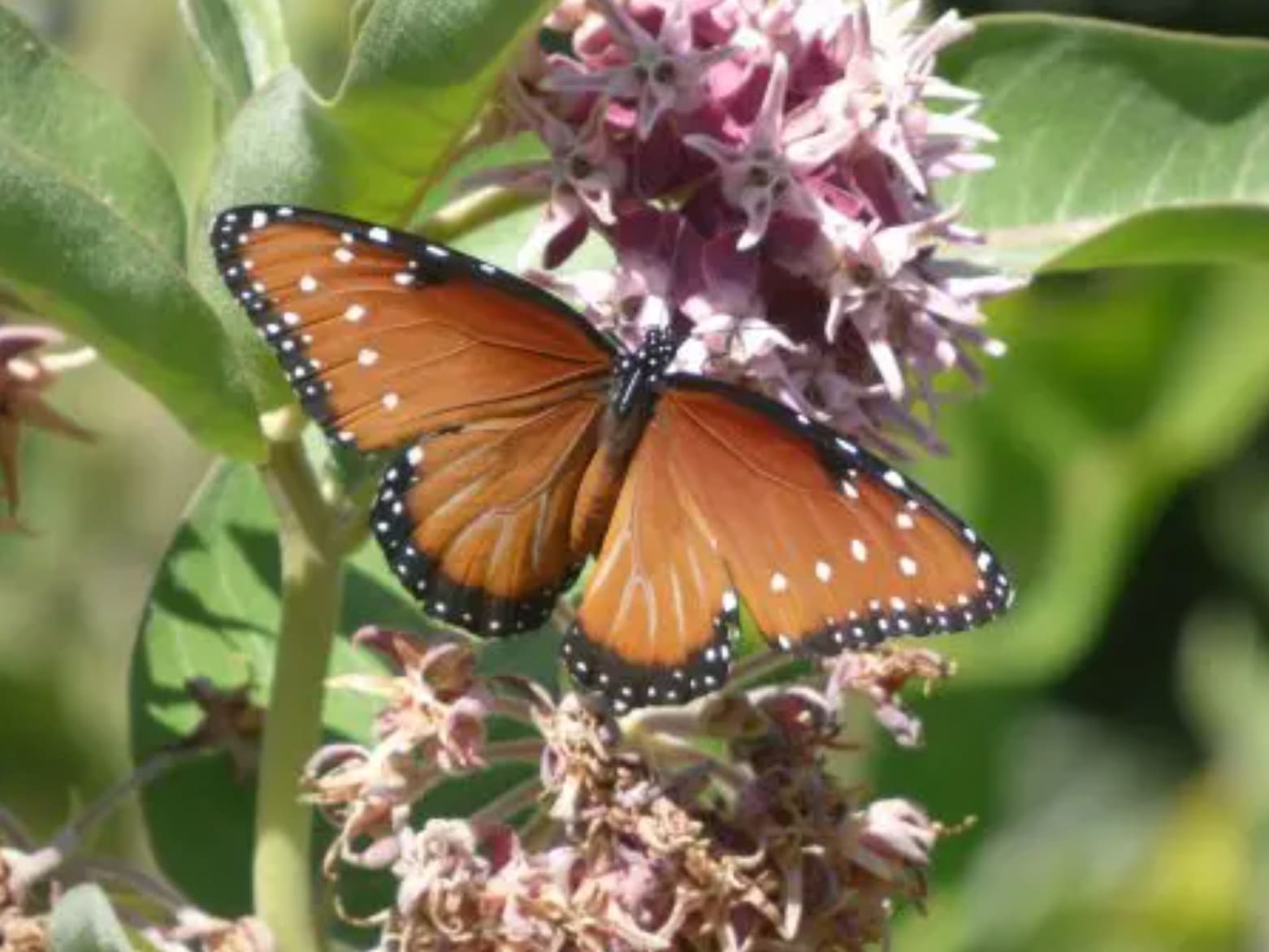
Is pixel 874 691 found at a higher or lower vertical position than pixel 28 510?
higher

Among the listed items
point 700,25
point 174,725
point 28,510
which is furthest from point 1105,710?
point 700,25

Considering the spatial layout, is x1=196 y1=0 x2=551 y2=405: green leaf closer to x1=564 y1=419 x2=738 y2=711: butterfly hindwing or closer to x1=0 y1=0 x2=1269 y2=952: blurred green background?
x1=564 y1=419 x2=738 y2=711: butterfly hindwing

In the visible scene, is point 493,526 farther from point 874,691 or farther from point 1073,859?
point 1073,859

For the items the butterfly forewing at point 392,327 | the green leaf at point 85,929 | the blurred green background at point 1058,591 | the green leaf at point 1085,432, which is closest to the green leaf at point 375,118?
the butterfly forewing at point 392,327

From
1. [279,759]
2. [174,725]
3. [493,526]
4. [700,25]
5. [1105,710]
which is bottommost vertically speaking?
[1105,710]

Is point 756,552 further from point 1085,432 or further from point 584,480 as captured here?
point 1085,432

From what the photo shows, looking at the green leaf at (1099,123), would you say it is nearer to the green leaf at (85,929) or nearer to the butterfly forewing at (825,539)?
the butterfly forewing at (825,539)

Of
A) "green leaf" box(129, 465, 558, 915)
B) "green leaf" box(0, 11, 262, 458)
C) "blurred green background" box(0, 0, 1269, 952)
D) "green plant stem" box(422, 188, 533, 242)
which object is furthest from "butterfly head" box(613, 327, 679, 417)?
"blurred green background" box(0, 0, 1269, 952)
